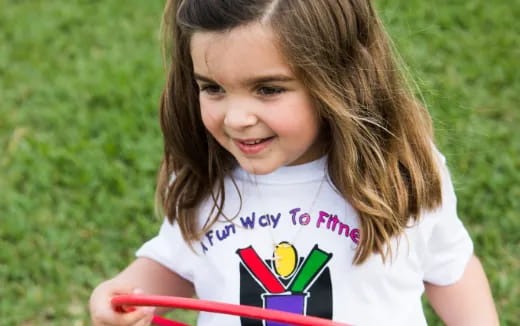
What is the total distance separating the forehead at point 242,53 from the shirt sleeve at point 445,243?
503 millimetres

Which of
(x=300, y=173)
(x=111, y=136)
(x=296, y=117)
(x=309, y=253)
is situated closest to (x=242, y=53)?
(x=296, y=117)

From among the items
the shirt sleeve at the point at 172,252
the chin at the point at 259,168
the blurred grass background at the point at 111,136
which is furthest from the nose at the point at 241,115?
the blurred grass background at the point at 111,136

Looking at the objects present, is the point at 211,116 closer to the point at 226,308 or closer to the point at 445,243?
the point at 226,308

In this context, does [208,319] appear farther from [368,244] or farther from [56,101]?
[56,101]

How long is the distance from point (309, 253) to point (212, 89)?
0.41m

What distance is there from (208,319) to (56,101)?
2131 mm

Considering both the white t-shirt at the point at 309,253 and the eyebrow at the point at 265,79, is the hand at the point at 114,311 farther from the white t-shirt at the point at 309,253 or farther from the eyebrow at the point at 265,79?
the eyebrow at the point at 265,79

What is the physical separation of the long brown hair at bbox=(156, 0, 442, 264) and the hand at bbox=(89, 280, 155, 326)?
18 centimetres

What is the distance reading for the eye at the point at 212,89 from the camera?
1.48 metres

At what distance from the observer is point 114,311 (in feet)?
5.49

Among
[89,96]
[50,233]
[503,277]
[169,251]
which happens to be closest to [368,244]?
[169,251]

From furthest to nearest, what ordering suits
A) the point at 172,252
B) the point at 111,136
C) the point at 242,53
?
the point at 111,136 < the point at 172,252 < the point at 242,53

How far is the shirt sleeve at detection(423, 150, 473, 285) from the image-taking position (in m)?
1.72

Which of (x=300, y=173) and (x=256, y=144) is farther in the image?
(x=300, y=173)
